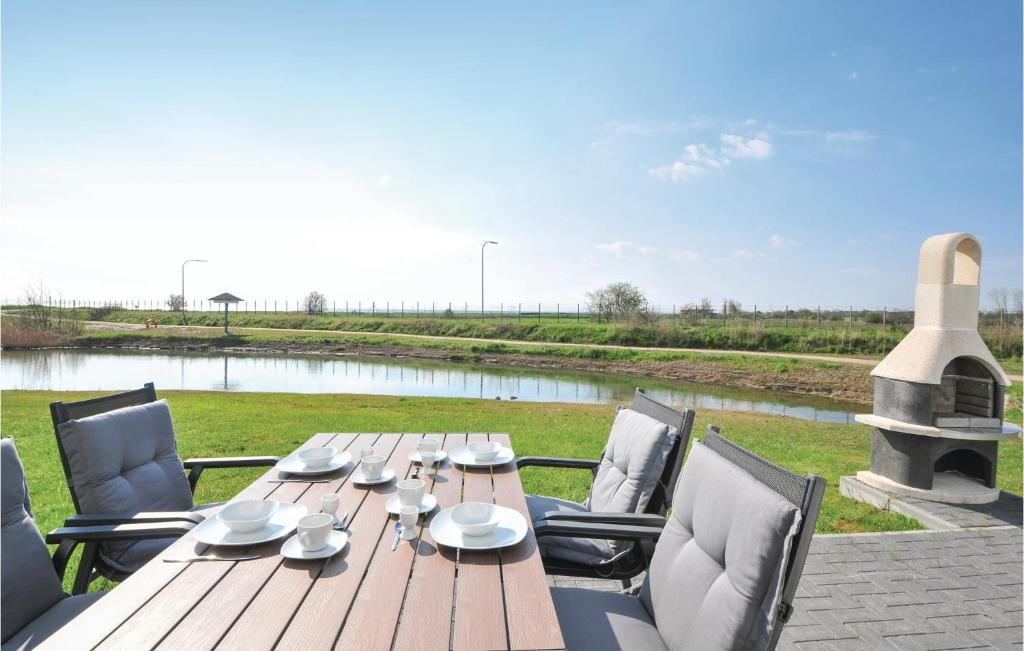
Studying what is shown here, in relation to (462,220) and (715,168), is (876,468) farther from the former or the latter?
(462,220)

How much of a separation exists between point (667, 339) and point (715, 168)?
29.5ft

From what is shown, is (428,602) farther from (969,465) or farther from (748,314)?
(748,314)

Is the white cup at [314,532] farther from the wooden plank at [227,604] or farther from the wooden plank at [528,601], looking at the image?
the wooden plank at [528,601]

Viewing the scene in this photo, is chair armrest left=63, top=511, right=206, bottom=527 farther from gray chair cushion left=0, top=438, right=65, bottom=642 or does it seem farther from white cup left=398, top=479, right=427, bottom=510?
white cup left=398, top=479, right=427, bottom=510

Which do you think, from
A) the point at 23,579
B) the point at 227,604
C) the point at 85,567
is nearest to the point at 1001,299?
the point at 227,604

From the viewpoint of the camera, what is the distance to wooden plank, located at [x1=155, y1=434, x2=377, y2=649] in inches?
44.1

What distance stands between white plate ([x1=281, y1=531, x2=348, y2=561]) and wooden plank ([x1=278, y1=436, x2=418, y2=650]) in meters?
0.03

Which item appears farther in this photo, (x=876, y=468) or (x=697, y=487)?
(x=876, y=468)

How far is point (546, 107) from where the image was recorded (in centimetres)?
1180

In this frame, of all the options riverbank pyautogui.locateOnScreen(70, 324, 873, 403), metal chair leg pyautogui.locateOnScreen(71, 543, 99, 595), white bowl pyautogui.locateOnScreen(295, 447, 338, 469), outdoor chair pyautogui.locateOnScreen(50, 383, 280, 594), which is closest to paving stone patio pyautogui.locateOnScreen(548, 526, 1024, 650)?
white bowl pyautogui.locateOnScreen(295, 447, 338, 469)

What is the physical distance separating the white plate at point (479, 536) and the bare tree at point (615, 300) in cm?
2773

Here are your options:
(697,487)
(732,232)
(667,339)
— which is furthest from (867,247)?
(697,487)

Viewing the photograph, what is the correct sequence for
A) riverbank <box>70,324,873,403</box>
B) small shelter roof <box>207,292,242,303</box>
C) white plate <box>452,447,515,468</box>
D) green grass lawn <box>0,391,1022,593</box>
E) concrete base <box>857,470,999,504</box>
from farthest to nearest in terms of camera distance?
small shelter roof <box>207,292,242,303</box>
riverbank <box>70,324,873,403</box>
green grass lawn <box>0,391,1022,593</box>
concrete base <box>857,470,999,504</box>
white plate <box>452,447,515,468</box>

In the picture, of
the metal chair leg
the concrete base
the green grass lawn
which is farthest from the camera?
the green grass lawn
